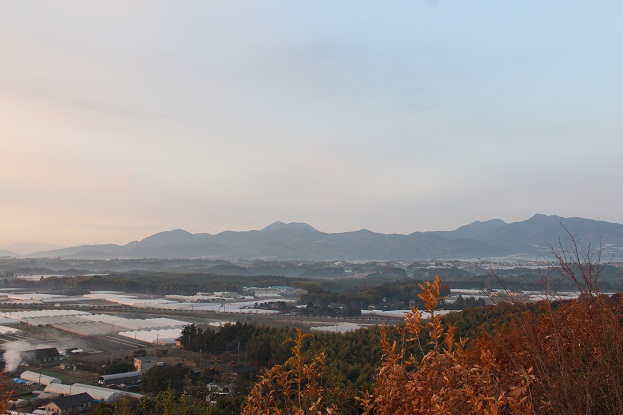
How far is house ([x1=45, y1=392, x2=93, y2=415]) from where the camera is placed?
12.1m

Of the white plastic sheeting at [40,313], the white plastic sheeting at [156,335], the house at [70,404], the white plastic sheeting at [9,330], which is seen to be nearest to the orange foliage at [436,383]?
the house at [70,404]

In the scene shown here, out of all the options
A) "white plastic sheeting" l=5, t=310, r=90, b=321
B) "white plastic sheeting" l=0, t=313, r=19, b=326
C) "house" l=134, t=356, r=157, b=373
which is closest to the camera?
"house" l=134, t=356, r=157, b=373

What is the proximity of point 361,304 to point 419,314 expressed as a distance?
41.7 m

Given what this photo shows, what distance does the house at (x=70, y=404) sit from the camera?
1209 centimetres

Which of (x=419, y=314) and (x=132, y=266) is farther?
(x=132, y=266)

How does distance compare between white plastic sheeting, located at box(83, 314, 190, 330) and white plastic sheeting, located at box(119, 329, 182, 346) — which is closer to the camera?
white plastic sheeting, located at box(119, 329, 182, 346)

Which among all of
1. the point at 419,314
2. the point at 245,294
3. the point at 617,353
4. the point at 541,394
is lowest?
the point at 245,294

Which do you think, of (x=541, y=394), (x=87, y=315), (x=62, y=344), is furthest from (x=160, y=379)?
(x=87, y=315)

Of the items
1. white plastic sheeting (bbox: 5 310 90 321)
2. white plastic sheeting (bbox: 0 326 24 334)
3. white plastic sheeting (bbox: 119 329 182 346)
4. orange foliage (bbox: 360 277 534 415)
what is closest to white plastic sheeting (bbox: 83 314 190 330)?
white plastic sheeting (bbox: 119 329 182 346)

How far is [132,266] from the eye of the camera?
106 meters

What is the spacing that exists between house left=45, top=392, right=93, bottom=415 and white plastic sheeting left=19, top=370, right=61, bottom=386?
347cm

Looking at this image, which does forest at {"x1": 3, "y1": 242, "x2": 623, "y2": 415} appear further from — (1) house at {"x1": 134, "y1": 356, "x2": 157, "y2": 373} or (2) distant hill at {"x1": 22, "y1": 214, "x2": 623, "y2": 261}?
(2) distant hill at {"x1": 22, "y1": 214, "x2": 623, "y2": 261}

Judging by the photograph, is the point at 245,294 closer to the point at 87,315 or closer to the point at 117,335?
the point at 87,315

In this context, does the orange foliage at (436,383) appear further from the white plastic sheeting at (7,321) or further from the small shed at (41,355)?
the white plastic sheeting at (7,321)
